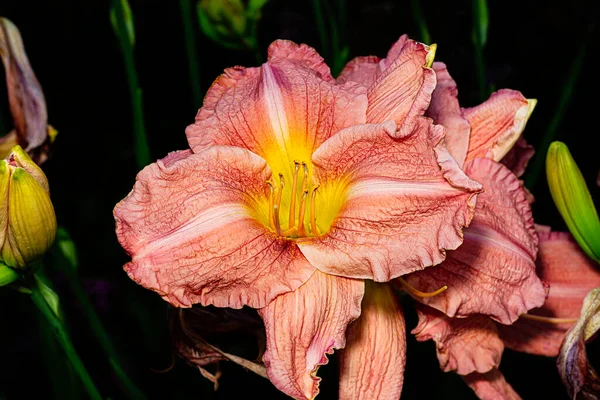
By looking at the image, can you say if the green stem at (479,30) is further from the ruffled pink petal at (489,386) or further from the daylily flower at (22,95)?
the daylily flower at (22,95)

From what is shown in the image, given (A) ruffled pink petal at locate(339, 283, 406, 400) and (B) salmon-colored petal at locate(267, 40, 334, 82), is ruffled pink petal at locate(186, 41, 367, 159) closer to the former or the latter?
(B) salmon-colored petal at locate(267, 40, 334, 82)

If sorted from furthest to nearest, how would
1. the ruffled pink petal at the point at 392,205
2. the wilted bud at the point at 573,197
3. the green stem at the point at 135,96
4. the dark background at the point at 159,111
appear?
1. the dark background at the point at 159,111
2. the green stem at the point at 135,96
3. the wilted bud at the point at 573,197
4. the ruffled pink petal at the point at 392,205

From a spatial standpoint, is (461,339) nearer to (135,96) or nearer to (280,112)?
(280,112)

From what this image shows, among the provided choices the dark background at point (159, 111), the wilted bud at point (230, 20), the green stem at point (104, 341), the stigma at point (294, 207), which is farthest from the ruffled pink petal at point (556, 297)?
the wilted bud at point (230, 20)

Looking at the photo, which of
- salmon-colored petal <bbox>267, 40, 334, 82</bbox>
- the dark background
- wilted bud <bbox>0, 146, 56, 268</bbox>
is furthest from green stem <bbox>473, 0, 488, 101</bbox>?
wilted bud <bbox>0, 146, 56, 268</bbox>

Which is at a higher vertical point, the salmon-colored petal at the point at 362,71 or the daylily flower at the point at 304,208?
the salmon-colored petal at the point at 362,71

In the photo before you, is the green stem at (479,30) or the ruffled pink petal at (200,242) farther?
the green stem at (479,30)
